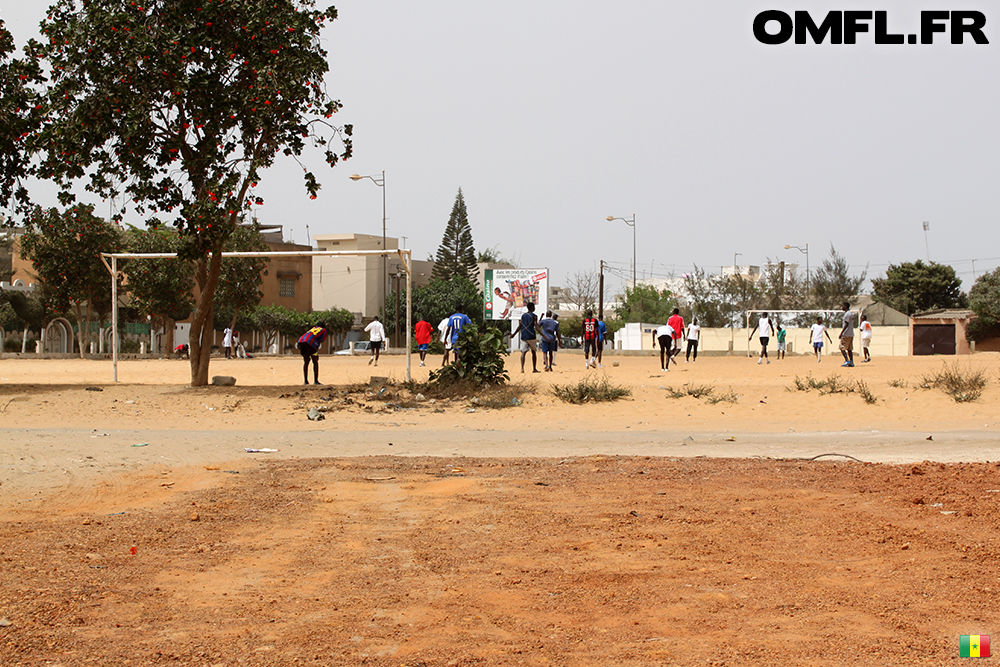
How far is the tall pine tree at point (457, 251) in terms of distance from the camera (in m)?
78.9

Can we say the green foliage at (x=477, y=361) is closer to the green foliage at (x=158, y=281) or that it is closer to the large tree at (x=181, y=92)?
the large tree at (x=181, y=92)

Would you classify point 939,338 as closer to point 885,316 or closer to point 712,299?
point 885,316

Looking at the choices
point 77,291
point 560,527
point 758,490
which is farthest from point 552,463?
point 77,291

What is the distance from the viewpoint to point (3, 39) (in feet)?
61.9

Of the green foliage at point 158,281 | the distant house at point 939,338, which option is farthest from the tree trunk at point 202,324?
the distant house at point 939,338

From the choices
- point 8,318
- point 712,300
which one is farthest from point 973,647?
point 712,300

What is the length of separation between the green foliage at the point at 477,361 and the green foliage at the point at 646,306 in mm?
58814

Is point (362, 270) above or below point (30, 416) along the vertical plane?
above

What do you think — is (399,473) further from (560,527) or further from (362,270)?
(362,270)

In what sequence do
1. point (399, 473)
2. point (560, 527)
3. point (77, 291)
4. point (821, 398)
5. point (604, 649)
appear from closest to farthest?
point (604, 649) → point (560, 527) → point (399, 473) → point (821, 398) → point (77, 291)

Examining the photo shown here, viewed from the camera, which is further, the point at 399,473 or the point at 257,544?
the point at 399,473

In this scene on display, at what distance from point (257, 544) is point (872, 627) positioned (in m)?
3.97

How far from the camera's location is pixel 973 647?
3910 millimetres

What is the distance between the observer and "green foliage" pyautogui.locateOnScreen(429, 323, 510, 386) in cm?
1816
